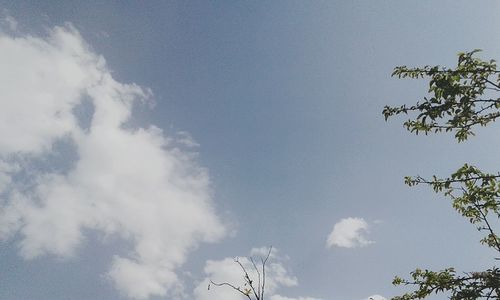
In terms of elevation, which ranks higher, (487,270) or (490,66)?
(490,66)

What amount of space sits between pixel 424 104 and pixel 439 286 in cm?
373

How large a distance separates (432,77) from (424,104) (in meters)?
0.53

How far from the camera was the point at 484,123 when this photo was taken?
6.39 metres

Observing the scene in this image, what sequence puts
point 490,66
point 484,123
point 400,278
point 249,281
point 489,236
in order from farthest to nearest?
1. point 489,236
2. point 400,278
3. point 484,123
4. point 490,66
5. point 249,281

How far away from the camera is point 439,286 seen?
6.66 metres

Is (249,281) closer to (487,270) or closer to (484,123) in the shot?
(487,270)

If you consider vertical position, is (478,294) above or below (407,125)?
below

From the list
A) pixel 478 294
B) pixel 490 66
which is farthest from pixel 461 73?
pixel 478 294

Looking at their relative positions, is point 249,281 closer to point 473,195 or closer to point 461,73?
point 461,73


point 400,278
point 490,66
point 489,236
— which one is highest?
point 490,66

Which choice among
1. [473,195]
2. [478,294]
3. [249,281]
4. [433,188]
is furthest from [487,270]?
[249,281]

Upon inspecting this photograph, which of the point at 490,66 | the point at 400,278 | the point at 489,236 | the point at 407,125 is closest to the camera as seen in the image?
the point at 490,66

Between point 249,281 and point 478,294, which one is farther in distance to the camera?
point 478,294

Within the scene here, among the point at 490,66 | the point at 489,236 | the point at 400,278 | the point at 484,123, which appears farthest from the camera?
the point at 489,236
